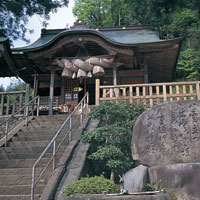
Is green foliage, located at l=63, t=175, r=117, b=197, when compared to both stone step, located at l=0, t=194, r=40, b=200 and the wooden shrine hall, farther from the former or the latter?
the wooden shrine hall

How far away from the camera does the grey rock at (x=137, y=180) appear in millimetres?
5441

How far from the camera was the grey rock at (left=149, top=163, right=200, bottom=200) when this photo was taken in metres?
5.07

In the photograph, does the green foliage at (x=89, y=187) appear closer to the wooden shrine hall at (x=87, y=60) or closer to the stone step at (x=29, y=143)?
the stone step at (x=29, y=143)

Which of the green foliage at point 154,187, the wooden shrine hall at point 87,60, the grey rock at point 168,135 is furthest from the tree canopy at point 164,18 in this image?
the green foliage at point 154,187

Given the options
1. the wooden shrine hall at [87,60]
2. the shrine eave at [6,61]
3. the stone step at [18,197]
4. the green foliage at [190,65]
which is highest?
the green foliage at [190,65]

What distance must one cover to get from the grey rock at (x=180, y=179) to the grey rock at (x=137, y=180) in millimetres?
194

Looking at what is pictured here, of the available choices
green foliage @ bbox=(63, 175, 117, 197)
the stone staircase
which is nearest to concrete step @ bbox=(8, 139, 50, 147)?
the stone staircase

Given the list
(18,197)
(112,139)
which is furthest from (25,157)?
(112,139)

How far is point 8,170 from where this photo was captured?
644 centimetres

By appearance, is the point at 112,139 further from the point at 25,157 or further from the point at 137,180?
the point at 25,157

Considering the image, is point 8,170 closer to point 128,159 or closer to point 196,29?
point 128,159

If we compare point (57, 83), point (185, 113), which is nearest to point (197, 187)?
point (185, 113)

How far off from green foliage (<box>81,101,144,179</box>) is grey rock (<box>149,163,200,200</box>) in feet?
3.25

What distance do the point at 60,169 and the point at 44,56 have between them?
851cm
